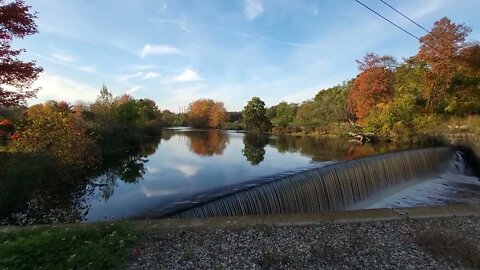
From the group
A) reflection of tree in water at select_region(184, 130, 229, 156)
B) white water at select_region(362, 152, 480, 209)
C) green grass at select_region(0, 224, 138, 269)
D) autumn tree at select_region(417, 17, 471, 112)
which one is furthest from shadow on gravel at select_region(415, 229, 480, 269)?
autumn tree at select_region(417, 17, 471, 112)

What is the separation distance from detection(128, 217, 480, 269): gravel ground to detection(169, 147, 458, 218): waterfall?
2.80 meters

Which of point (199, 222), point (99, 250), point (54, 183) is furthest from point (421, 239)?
point (54, 183)

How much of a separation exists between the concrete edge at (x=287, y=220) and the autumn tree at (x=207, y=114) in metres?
62.8

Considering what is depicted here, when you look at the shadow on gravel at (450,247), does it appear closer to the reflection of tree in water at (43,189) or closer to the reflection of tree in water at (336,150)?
the reflection of tree in water at (43,189)

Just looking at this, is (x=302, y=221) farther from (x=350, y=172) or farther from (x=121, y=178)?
(x=121, y=178)

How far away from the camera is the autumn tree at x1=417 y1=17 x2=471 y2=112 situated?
21.6m

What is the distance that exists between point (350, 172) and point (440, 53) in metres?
17.6

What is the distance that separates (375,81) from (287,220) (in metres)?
26.2

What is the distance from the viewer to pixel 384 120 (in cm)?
2384

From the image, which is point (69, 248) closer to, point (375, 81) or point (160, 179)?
point (160, 179)

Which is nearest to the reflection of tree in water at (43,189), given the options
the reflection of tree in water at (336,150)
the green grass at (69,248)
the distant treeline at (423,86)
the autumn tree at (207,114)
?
the green grass at (69,248)

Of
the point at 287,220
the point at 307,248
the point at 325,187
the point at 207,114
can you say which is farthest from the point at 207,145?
the point at 207,114

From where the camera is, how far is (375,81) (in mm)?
27078

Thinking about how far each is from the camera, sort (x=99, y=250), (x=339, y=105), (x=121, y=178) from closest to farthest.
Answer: (x=99, y=250) → (x=121, y=178) → (x=339, y=105)
